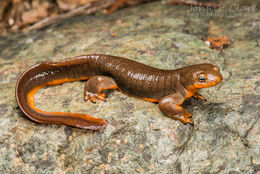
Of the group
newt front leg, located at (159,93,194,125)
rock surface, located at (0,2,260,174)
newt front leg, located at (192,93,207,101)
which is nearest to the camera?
rock surface, located at (0,2,260,174)

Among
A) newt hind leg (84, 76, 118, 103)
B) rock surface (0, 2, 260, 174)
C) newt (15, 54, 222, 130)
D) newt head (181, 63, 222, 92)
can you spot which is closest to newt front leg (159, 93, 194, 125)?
newt (15, 54, 222, 130)

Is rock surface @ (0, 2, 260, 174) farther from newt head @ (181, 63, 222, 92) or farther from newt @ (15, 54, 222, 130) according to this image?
newt head @ (181, 63, 222, 92)

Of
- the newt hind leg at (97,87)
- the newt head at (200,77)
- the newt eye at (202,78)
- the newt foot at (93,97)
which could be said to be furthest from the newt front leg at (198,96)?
the newt foot at (93,97)

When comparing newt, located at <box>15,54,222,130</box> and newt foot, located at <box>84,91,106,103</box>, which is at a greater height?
newt, located at <box>15,54,222,130</box>

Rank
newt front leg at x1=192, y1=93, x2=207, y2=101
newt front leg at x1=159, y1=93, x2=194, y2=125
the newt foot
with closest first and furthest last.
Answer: newt front leg at x1=159, y1=93, x2=194, y2=125 < newt front leg at x1=192, y1=93, x2=207, y2=101 < the newt foot

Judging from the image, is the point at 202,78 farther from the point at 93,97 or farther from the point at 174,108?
the point at 93,97

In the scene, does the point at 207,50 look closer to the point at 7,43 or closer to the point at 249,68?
the point at 249,68

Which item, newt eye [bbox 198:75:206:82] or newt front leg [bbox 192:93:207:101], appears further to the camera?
newt front leg [bbox 192:93:207:101]
